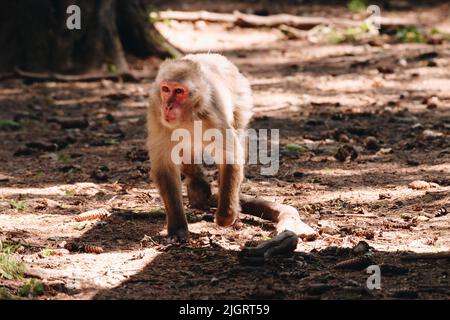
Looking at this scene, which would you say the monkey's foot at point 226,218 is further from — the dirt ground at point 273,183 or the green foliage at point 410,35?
the green foliage at point 410,35

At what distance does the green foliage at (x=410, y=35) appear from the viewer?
14602mm

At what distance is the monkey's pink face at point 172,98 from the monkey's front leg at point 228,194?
2.07ft

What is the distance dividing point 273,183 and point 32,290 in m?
3.24

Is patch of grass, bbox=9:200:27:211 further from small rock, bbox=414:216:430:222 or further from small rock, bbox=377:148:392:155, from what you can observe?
small rock, bbox=377:148:392:155

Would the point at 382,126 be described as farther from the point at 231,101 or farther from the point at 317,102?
the point at 231,101

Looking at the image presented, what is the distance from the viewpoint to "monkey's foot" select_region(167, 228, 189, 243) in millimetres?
6402

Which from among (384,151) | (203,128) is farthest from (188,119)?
(384,151)

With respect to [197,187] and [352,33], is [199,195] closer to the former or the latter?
[197,187]

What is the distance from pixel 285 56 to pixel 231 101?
7.51 m

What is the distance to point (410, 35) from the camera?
14836mm

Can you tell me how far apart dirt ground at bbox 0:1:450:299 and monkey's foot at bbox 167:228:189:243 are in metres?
0.09

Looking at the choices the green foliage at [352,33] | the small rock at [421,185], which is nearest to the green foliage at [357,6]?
the green foliage at [352,33]

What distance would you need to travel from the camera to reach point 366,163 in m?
8.57

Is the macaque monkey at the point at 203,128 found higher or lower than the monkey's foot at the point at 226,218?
higher
